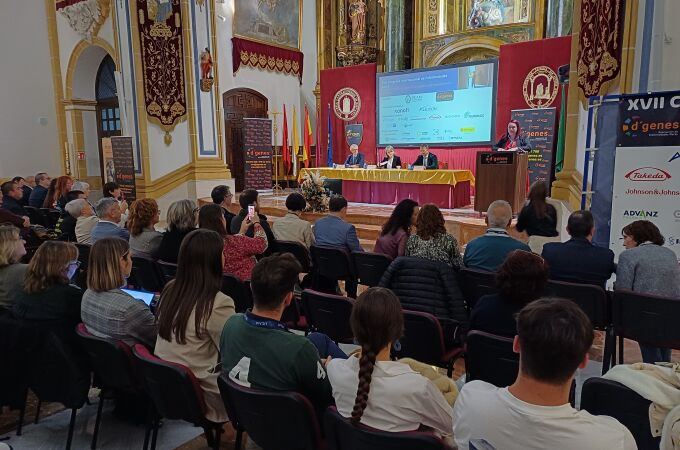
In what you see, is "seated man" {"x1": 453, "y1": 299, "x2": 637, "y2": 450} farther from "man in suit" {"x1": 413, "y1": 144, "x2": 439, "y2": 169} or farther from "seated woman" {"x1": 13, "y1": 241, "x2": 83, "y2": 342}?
"man in suit" {"x1": 413, "y1": 144, "x2": 439, "y2": 169}

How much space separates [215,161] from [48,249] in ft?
25.3

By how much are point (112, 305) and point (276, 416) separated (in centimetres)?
103

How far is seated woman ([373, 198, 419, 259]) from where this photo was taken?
12.0 feet

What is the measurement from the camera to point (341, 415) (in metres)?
1.45

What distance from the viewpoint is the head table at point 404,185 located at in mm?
8203

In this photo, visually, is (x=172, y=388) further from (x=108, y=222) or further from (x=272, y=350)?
(x=108, y=222)

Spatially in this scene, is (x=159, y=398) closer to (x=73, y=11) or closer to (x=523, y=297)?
(x=523, y=297)

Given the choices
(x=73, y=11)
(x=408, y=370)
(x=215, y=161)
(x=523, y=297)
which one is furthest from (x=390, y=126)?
(x=408, y=370)

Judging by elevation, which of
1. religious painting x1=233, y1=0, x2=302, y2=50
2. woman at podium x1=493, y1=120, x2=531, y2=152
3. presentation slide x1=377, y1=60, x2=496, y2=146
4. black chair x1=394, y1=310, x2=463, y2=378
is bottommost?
black chair x1=394, y1=310, x2=463, y2=378

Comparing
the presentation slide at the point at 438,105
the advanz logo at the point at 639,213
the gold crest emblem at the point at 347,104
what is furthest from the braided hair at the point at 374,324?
the gold crest emblem at the point at 347,104

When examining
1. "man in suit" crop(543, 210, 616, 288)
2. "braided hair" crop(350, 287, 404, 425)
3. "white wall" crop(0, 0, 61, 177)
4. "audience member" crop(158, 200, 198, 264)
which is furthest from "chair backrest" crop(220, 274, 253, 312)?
"white wall" crop(0, 0, 61, 177)

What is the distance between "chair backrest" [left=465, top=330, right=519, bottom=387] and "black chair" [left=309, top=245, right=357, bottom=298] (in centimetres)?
190

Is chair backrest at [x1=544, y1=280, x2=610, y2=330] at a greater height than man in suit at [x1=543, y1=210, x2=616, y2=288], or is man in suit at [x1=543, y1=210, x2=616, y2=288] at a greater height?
man in suit at [x1=543, y1=210, x2=616, y2=288]

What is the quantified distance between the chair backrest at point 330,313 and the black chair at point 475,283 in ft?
2.66
